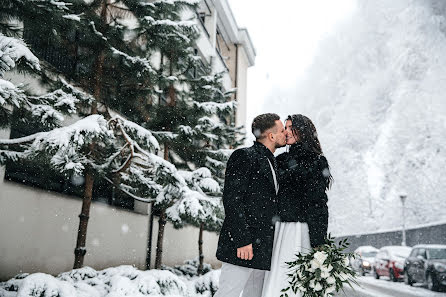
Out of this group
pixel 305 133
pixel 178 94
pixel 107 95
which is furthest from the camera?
pixel 178 94

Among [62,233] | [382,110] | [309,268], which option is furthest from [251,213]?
[382,110]

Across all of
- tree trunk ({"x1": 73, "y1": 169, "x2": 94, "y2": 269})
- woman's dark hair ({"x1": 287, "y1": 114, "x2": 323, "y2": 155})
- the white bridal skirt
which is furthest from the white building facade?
the white bridal skirt

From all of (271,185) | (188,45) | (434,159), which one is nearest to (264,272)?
(271,185)

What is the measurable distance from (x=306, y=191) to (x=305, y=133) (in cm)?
53

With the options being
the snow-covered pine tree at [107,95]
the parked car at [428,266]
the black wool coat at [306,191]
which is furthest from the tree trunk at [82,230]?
the parked car at [428,266]

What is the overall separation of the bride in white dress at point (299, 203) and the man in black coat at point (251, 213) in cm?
11

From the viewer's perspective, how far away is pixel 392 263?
18.8m

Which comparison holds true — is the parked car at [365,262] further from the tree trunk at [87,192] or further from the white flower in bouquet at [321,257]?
the white flower in bouquet at [321,257]

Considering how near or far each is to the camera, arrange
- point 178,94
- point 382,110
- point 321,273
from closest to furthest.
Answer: point 321,273 → point 178,94 → point 382,110

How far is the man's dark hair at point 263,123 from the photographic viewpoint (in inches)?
156

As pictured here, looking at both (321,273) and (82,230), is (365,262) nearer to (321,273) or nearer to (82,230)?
(82,230)

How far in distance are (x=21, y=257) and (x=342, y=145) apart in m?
85.9

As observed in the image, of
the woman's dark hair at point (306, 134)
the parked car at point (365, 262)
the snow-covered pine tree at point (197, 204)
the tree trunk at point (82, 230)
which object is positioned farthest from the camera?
the parked car at point (365, 262)

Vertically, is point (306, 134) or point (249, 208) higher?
point (306, 134)
